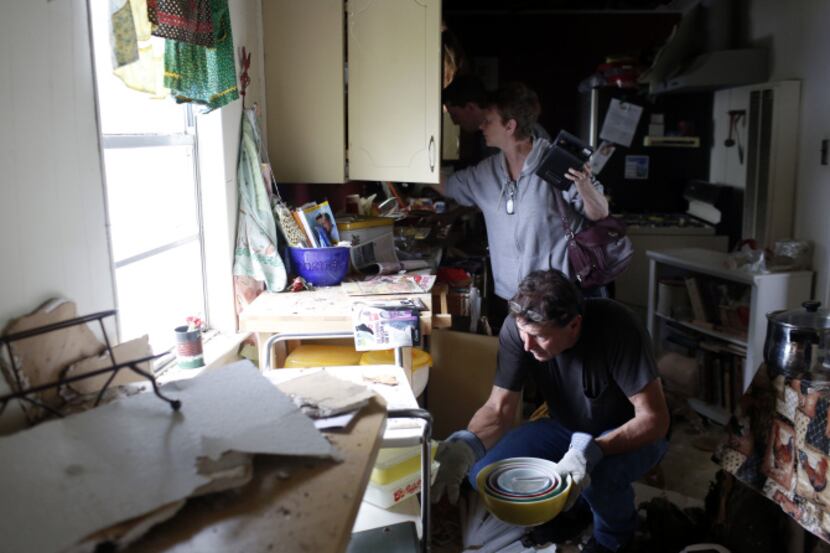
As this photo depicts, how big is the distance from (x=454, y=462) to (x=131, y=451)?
45.4 inches

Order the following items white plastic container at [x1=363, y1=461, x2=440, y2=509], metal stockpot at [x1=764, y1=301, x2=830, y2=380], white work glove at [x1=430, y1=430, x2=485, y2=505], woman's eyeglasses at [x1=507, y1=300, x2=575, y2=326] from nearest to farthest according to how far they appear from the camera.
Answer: white plastic container at [x1=363, y1=461, x2=440, y2=509], white work glove at [x1=430, y1=430, x2=485, y2=505], woman's eyeglasses at [x1=507, y1=300, x2=575, y2=326], metal stockpot at [x1=764, y1=301, x2=830, y2=380]

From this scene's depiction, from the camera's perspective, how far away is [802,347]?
2.18 metres

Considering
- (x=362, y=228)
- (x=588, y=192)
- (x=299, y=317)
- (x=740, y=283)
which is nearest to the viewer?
(x=299, y=317)

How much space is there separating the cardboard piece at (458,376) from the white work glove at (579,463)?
916mm

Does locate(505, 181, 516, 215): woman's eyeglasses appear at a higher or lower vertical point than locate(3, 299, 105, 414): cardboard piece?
higher

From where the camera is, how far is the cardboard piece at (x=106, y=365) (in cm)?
141

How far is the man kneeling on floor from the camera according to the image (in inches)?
81.4

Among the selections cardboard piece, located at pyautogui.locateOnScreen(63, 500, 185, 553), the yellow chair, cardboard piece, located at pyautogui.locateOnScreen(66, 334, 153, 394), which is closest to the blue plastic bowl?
the yellow chair

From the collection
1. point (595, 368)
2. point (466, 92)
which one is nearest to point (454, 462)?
point (595, 368)

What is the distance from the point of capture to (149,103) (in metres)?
2.11

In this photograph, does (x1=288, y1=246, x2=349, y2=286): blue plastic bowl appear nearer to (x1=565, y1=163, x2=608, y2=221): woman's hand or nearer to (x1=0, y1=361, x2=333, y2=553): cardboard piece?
(x1=565, y1=163, x2=608, y2=221): woman's hand

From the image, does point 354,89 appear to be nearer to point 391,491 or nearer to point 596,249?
point 596,249

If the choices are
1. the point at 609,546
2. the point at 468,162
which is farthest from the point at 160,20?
the point at 468,162

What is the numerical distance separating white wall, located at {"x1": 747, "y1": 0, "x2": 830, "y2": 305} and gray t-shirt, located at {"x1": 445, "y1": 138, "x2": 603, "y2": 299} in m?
1.37
